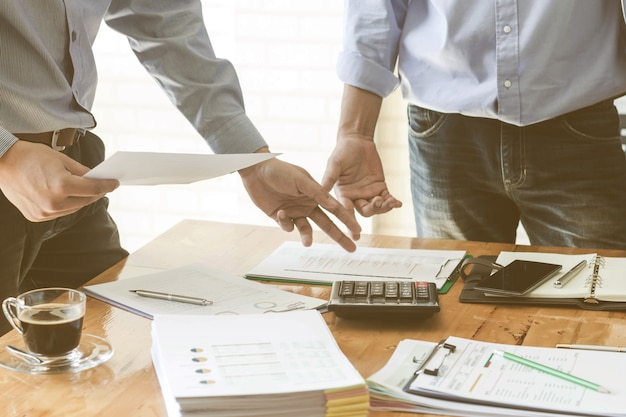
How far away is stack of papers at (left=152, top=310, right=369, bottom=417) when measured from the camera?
34.8 inches

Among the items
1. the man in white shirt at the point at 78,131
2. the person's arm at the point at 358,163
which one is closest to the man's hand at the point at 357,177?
the person's arm at the point at 358,163

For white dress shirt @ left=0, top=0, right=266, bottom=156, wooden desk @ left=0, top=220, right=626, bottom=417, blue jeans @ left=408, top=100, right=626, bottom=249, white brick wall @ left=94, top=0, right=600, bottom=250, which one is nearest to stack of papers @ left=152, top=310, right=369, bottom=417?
wooden desk @ left=0, top=220, right=626, bottom=417

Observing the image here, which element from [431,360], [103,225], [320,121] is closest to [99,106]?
[320,121]

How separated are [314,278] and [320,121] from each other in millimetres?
1571

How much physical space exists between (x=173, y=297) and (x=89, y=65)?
50cm

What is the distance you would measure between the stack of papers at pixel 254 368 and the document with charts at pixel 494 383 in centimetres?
7

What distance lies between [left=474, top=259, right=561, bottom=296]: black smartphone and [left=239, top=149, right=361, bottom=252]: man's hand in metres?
0.30

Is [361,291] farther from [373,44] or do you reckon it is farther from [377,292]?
[373,44]

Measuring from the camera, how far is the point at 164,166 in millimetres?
1197

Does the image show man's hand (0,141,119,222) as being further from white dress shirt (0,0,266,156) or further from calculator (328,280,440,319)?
calculator (328,280,440,319)

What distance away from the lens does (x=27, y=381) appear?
3.38ft

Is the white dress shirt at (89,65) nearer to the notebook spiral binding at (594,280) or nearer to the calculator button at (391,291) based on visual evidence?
the calculator button at (391,291)

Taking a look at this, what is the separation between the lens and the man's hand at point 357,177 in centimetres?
169

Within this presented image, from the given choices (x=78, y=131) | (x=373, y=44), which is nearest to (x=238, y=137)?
(x=78, y=131)
